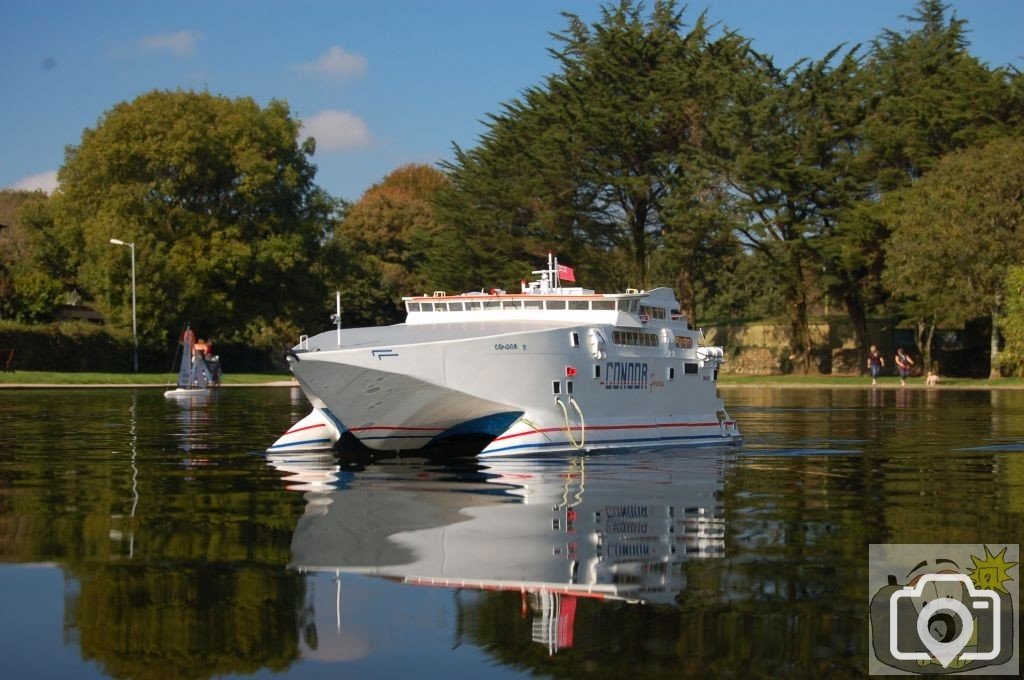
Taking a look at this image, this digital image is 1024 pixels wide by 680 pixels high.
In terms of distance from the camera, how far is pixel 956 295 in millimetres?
70250

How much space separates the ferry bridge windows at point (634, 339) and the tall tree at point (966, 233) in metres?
42.4

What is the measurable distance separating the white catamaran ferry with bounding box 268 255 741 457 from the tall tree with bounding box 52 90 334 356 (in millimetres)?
52771

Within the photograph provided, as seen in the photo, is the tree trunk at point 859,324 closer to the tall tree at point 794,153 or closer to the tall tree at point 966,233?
the tall tree at point 794,153

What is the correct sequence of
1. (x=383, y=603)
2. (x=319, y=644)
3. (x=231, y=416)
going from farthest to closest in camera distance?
(x=231, y=416) < (x=383, y=603) < (x=319, y=644)

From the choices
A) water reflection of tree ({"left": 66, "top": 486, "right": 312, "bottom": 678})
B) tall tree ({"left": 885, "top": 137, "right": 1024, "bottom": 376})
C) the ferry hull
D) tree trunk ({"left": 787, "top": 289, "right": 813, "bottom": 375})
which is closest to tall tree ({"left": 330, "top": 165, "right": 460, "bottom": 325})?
tree trunk ({"left": 787, "top": 289, "right": 813, "bottom": 375})

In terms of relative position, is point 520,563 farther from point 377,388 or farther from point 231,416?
point 231,416

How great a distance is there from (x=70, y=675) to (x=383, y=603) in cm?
287

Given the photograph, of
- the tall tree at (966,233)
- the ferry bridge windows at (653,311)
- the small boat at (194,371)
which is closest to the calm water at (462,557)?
the ferry bridge windows at (653,311)

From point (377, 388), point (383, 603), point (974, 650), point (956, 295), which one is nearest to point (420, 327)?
point (377, 388)

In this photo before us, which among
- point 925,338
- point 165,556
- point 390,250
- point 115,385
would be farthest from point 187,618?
point 390,250

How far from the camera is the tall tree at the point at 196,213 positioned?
81125mm

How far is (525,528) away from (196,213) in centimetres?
7256

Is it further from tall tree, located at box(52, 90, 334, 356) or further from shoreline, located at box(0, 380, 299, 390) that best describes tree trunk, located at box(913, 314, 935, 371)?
tall tree, located at box(52, 90, 334, 356)

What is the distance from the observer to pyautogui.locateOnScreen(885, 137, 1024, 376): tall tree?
68.6 meters
